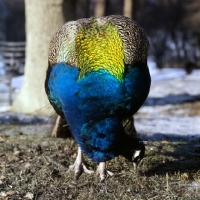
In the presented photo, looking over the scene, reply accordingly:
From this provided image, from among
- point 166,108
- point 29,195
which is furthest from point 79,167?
point 166,108

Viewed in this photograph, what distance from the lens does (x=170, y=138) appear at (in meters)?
6.25

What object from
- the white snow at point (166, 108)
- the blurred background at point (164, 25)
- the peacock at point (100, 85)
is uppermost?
the peacock at point (100, 85)

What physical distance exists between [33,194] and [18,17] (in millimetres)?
20478

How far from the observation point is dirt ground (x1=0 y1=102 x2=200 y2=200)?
3.70 metres

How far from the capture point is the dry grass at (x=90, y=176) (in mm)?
3697

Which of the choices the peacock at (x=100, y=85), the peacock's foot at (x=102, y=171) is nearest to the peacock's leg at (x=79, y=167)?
the peacock at (x=100, y=85)

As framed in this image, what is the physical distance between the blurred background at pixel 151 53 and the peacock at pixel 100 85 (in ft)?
9.40

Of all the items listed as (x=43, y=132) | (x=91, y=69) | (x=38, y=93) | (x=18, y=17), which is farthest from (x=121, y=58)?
(x=18, y=17)

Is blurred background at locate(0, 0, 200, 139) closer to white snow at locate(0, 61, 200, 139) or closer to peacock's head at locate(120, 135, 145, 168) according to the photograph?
white snow at locate(0, 61, 200, 139)

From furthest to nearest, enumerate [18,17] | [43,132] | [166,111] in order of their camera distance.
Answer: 1. [18,17]
2. [166,111]
3. [43,132]

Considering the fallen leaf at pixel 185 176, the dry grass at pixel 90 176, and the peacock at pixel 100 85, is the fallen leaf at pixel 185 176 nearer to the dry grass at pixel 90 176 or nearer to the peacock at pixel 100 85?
the dry grass at pixel 90 176

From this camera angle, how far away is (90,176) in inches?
162

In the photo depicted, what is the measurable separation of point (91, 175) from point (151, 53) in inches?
820

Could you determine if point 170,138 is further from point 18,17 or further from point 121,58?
point 18,17
